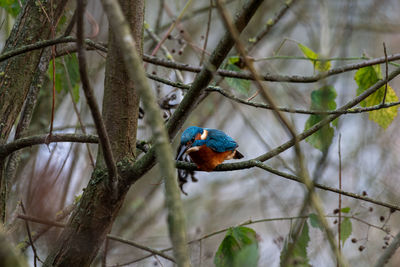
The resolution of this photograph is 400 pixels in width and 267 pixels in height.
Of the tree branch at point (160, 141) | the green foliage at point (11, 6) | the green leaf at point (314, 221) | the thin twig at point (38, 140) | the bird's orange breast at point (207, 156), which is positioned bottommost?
the tree branch at point (160, 141)

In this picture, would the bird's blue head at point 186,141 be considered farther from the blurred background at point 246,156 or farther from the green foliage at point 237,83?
the green foliage at point 237,83

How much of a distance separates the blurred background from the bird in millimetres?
265

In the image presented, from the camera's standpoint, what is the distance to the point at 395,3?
6301mm

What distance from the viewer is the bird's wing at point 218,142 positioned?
A: 3539 millimetres

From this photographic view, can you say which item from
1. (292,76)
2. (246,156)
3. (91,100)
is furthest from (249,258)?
(246,156)

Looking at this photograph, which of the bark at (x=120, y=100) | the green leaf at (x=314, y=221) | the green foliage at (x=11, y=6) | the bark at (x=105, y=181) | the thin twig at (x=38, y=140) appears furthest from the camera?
the green foliage at (x=11, y=6)

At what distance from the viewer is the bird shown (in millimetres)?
3348

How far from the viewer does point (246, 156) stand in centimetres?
673

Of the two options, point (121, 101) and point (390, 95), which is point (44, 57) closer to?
point (121, 101)

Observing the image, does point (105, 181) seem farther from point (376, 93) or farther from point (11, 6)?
point (376, 93)

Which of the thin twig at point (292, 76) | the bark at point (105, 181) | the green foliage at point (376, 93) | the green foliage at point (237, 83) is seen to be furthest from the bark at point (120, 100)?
the green foliage at point (376, 93)

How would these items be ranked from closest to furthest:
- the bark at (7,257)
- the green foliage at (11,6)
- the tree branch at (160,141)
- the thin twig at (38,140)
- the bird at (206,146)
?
the bark at (7,257) < the tree branch at (160,141) < the thin twig at (38,140) < the green foliage at (11,6) < the bird at (206,146)

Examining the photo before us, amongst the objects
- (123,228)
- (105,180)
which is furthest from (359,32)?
(105,180)

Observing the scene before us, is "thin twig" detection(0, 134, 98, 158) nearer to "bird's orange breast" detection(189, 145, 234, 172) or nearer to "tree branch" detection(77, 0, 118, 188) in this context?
"tree branch" detection(77, 0, 118, 188)
